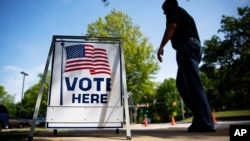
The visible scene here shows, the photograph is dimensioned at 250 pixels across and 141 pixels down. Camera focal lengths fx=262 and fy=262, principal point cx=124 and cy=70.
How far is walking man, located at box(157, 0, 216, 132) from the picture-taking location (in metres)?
3.79

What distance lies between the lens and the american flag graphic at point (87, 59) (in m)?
3.90

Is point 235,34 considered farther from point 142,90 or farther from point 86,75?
point 86,75

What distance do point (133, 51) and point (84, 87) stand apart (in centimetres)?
2603

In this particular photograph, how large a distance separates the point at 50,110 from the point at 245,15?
1434 inches

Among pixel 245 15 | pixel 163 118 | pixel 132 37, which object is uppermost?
pixel 245 15

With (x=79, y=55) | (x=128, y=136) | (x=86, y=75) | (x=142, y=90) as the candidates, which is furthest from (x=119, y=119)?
(x=142, y=90)

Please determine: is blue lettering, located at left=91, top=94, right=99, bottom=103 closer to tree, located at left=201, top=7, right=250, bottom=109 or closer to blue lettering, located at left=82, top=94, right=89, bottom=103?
blue lettering, located at left=82, top=94, right=89, bottom=103

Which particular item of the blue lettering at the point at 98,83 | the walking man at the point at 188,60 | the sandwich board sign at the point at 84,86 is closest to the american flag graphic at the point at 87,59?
the sandwich board sign at the point at 84,86

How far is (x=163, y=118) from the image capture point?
290 ft

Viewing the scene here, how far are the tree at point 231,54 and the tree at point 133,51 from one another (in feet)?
33.6

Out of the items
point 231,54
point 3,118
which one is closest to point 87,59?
point 3,118

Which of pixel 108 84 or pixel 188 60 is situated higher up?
pixel 188 60

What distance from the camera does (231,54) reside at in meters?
34.5

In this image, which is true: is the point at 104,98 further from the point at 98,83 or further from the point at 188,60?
the point at 188,60
